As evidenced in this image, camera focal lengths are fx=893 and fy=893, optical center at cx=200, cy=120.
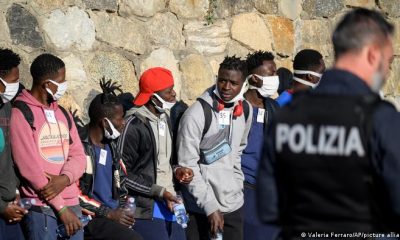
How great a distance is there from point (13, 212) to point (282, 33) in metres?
3.79

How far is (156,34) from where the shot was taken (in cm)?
746

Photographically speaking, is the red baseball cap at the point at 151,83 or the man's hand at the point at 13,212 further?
the red baseball cap at the point at 151,83

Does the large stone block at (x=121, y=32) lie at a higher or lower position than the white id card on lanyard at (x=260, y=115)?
higher

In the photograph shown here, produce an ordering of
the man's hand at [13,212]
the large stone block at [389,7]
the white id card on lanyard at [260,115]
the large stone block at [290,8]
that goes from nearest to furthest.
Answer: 1. the man's hand at [13,212]
2. the white id card on lanyard at [260,115]
3. the large stone block at [290,8]
4. the large stone block at [389,7]

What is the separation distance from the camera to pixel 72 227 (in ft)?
19.3

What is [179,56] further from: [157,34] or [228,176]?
[228,176]

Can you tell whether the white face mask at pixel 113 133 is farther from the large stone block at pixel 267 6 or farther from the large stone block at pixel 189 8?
the large stone block at pixel 267 6

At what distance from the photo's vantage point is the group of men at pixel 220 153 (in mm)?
3557

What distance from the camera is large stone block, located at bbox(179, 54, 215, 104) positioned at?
25.2 ft

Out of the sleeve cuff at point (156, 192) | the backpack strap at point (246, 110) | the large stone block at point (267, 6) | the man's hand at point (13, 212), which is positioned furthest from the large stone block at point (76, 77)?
the large stone block at point (267, 6)

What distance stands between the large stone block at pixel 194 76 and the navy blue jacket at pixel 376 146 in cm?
390

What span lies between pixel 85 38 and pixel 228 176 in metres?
1.56

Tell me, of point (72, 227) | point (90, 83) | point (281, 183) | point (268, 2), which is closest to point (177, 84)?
point (90, 83)

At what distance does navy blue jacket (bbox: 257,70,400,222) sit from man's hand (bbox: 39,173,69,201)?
2.31 meters
